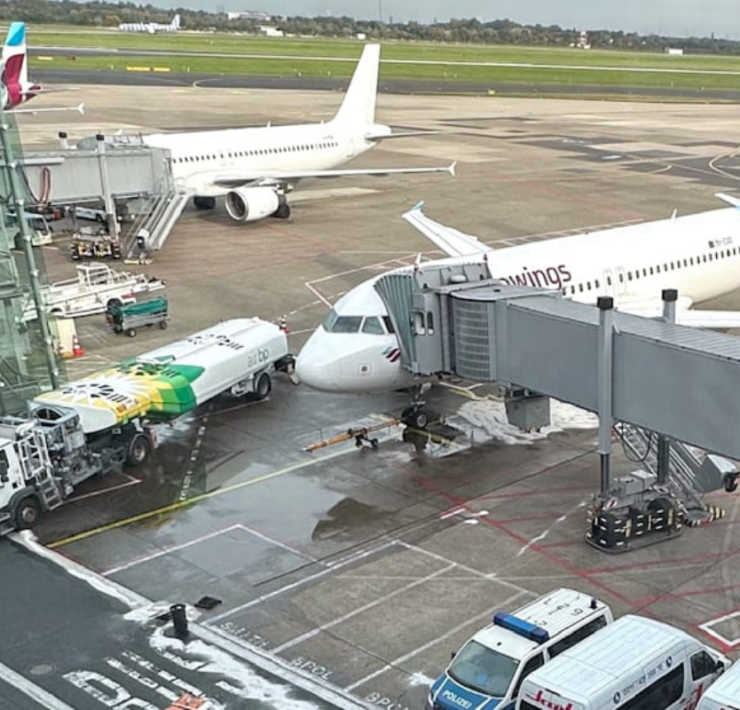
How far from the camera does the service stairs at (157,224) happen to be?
53.3 metres

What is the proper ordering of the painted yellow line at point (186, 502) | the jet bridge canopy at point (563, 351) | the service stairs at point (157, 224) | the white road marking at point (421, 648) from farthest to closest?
the service stairs at point (157, 224) < the painted yellow line at point (186, 502) < the jet bridge canopy at point (563, 351) < the white road marking at point (421, 648)

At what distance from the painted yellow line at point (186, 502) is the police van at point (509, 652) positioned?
10534mm

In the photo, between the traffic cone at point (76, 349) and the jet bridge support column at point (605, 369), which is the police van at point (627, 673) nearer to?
the jet bridge support column at point (605, 369)

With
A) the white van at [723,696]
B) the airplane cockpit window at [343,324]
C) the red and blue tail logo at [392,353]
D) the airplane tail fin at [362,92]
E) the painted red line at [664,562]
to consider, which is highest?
the airplane tail fin at [362,92]

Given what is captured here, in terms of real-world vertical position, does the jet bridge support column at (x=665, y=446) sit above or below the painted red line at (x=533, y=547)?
above

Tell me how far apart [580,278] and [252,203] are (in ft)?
98.4

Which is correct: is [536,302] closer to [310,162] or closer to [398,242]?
[398,242]

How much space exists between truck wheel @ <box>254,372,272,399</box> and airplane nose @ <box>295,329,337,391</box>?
4.79 metres

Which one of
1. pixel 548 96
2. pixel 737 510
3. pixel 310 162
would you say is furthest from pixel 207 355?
pixel 548 96

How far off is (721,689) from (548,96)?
14510 cm

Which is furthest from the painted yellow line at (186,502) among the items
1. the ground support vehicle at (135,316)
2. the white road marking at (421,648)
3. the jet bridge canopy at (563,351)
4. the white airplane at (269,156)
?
the white airplane at (269,156)

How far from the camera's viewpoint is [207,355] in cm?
3062

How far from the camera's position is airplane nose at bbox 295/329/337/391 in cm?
2762

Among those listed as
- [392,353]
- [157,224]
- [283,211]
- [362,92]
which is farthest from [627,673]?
[362,92]
